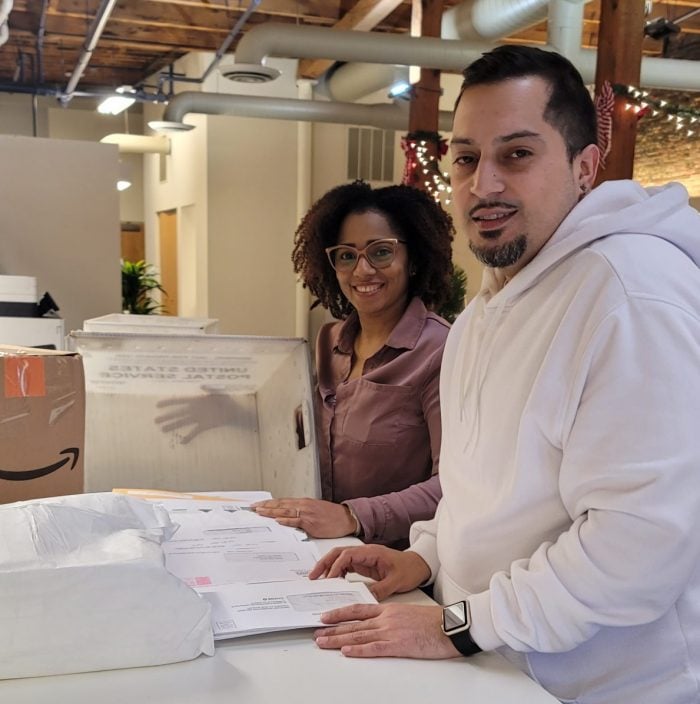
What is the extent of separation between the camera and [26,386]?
1.11 metres

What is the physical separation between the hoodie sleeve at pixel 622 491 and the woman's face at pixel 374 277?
2.71 ft

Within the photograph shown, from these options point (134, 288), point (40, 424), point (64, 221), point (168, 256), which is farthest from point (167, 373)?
point (168, 256)

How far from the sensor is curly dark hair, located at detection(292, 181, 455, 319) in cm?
172

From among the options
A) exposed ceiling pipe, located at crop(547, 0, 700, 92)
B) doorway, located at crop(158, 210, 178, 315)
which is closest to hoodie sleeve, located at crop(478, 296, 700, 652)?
exposed ceiling pipe, located at crop(547, 0, 700, 92)

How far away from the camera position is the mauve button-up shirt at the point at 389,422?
59.7 inches

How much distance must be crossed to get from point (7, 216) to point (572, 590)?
166 inches

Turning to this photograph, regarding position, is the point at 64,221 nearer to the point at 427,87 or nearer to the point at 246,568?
the point at 427,87

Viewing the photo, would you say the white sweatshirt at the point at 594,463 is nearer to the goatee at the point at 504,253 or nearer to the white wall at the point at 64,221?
the goatee at the point at 504,253

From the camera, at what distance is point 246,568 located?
1051mm

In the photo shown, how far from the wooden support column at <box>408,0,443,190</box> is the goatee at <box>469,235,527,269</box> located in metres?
4.01

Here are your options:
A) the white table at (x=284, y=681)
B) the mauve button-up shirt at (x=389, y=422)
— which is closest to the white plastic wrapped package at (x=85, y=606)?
the white table at (x=284, y=681)

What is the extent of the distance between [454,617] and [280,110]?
582 centimetres

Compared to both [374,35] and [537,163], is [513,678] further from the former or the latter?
[374,35]

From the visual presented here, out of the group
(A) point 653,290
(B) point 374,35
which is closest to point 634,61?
(B) point 374,35
